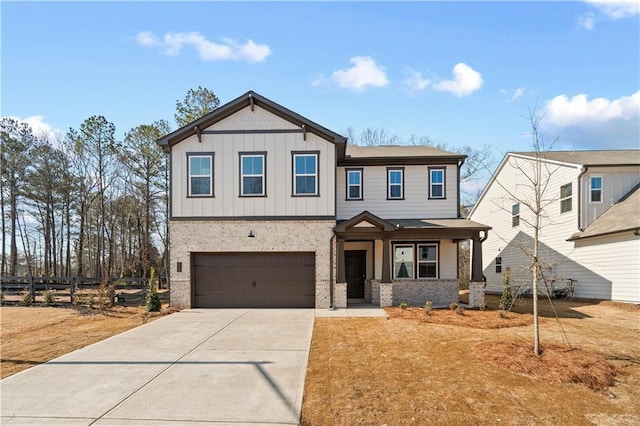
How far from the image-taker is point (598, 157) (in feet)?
60.4

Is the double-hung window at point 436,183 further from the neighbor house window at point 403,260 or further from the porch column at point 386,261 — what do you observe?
the porch column at point 386,261

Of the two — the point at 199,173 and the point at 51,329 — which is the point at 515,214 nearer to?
the point at 199,173

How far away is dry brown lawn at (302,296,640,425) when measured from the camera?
193 inches

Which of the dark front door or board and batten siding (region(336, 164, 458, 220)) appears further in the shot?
the dark front door

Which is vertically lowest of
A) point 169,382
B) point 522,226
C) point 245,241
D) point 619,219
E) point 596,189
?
point 169,382

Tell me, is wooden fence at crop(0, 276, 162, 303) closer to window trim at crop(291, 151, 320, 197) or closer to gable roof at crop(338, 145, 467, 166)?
window trim at crop(291, 151, 320, 197)

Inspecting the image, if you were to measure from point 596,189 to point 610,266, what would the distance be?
3660mm

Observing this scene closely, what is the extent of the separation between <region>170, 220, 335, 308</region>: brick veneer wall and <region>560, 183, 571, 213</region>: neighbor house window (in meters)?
11.4

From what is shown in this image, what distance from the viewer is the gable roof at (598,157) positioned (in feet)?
55.4

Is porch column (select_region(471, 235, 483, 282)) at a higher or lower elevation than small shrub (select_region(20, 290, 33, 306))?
higher

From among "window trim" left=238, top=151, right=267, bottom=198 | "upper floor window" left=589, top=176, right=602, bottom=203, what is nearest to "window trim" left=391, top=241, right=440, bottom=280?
"window trim" left=238, top=151, right=267, bottom=198

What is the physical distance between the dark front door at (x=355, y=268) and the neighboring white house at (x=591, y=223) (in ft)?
20.4

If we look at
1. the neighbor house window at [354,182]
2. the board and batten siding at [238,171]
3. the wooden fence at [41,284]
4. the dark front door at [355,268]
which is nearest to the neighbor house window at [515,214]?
the dark front door at [355,268]

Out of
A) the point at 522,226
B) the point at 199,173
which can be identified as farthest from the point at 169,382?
the point at 522,226
